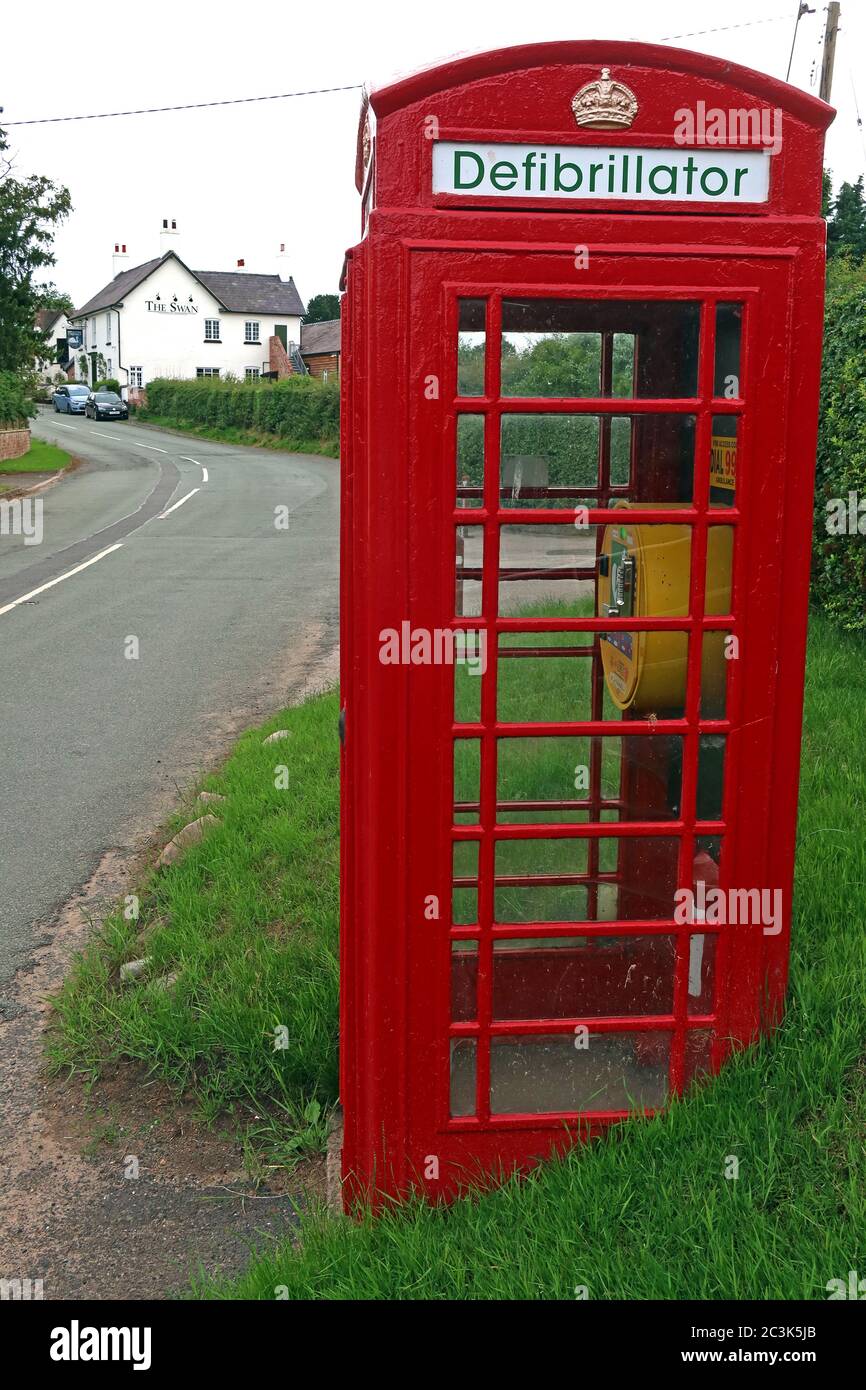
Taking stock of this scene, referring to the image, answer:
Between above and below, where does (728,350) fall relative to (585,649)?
above

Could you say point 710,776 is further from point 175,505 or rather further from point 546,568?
point 175,505

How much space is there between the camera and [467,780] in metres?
3.25

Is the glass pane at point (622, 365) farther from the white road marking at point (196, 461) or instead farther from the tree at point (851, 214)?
the tree at point (851, 214)

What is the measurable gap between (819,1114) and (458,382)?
189 centimetres

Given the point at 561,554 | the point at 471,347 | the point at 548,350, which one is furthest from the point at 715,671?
the point at 471,347

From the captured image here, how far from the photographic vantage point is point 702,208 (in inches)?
113

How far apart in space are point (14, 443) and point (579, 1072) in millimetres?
33064

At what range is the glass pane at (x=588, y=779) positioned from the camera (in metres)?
3.31

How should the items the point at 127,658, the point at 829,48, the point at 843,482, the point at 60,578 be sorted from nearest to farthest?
the point at 843,482 → the point at 127,658 → the point at 60,578 → the point at 829,48

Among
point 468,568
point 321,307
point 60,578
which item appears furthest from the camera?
point 321,307

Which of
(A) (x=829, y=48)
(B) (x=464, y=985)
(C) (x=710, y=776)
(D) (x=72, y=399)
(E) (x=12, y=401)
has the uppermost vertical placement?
(A) (x=829, y=48)

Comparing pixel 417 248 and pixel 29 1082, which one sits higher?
pixel 417 248

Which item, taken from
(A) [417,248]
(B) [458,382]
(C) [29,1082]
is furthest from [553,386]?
(C) [29,1082]

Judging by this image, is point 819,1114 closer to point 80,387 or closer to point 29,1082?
point 29,1082
